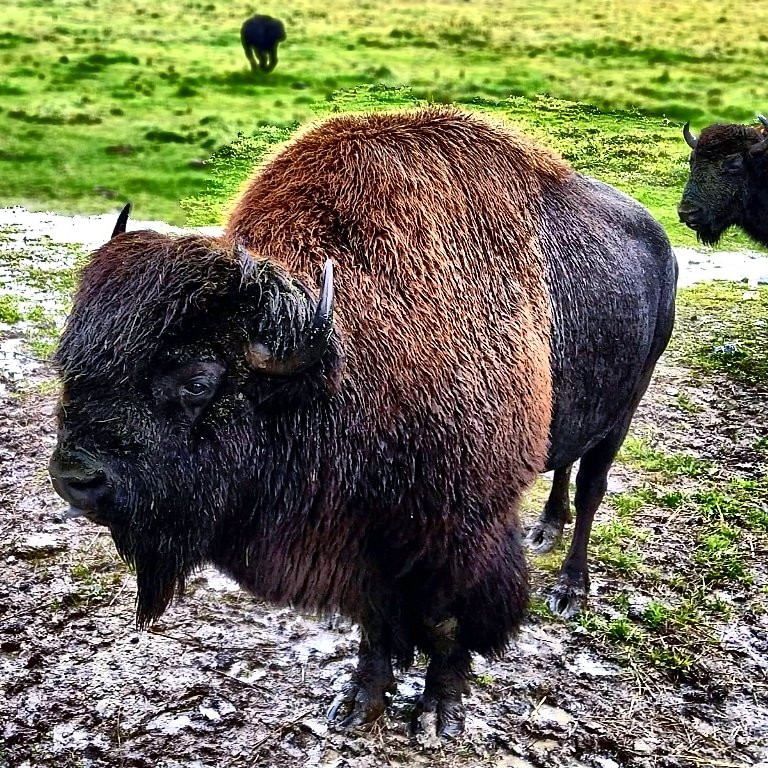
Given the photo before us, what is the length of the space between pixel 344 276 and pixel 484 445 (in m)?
0.76

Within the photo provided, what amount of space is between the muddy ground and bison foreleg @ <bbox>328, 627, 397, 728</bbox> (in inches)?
2.4

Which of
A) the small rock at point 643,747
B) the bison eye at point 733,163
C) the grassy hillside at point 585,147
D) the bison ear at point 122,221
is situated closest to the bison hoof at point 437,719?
the small rock at point 643,747

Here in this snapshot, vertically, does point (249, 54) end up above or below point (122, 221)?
above

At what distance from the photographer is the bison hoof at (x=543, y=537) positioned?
180 inches

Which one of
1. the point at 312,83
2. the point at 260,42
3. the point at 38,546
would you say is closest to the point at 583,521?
the point at 38,546

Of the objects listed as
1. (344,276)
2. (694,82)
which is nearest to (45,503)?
(344,276)

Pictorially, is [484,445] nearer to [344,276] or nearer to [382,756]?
[344,276]

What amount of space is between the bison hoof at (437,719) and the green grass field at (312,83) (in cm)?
281

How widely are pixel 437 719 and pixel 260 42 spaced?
24655 millimetres

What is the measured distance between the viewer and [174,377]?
91.1 inches

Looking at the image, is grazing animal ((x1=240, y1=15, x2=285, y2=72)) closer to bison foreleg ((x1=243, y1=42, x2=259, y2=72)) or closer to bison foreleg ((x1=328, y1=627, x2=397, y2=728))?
bison foreleg ((x1=243, y1=42, x2=259, y2=72))

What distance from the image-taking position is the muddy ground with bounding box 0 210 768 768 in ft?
10.5

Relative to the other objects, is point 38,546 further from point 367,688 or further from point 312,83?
point 312,83

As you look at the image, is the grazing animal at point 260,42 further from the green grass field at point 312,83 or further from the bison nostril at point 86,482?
the bison nostril at point 86,482
